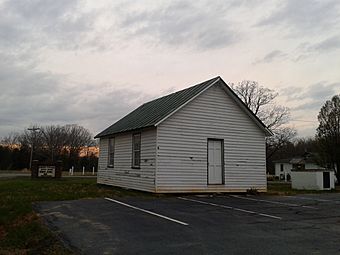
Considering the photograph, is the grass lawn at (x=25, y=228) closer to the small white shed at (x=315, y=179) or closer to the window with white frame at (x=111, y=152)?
the window with white frame at (x=111, y=152)

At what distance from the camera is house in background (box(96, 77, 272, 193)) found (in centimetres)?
1870

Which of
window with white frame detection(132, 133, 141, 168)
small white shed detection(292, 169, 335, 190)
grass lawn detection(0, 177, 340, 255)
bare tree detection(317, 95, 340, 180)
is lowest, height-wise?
grass lawn detection(0, 177, 340, 255)

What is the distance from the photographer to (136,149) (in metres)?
20.8

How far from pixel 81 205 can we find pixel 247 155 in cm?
1049

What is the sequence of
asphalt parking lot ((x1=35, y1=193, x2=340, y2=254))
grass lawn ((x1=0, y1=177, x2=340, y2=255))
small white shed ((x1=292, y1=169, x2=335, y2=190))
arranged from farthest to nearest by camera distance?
1. small white shed ((x1=292, y1=169, x2=335, y2=190))
2. grass lawn ((x1=0, y1=177, x2=340, y2=255))
3. asphalt parking lot ((x1=35, y1=193, x2=340, y2=254))

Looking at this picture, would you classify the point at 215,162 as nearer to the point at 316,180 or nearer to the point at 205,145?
the point at 205,145

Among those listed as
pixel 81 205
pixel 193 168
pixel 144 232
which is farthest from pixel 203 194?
pixel 144 232

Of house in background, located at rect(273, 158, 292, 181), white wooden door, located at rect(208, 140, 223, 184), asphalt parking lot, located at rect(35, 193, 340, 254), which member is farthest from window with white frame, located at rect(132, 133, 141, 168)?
house in background, located at rect(273, 158, 292, 181)

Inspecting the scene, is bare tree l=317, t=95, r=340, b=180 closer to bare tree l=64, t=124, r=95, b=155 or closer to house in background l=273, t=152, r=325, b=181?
house in background l=273, t=152, r=325, b=181

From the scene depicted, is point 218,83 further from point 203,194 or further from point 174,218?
point 174,218

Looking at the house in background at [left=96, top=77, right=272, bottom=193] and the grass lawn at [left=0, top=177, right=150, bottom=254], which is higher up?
the house in background at [left=96, top=77, right=272, bottom=193]

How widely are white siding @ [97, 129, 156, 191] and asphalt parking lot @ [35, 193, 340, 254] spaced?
472 cm

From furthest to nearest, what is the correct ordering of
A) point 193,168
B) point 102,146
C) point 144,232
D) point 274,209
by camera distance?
point 102,146, point 193,168, point 274,209, point 144,232

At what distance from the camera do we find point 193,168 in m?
19.3
